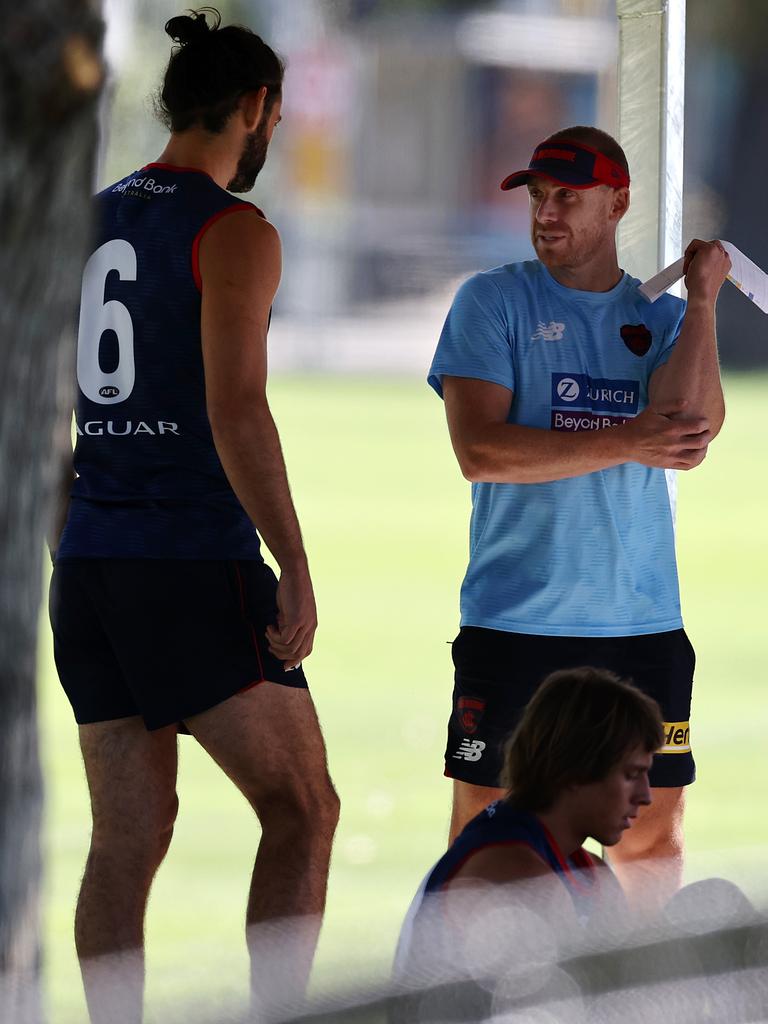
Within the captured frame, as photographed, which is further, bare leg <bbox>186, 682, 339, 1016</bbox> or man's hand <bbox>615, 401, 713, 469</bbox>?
man's hand <bbox>615, 401, 713, 469</bbox>

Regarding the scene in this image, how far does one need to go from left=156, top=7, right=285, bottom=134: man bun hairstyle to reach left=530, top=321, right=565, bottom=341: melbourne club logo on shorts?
71 centimetres

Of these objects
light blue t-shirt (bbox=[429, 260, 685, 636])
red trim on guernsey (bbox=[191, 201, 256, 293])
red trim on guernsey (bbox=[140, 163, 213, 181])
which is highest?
red trim on guernsey (bbox=[140, 163, 213, 181])

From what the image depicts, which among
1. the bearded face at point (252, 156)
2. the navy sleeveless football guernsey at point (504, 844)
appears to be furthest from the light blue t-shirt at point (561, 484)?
the navy sleeveless football guernsey at point (504, 844)

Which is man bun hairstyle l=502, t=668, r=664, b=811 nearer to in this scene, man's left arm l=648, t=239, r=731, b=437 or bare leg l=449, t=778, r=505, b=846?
bare leg l=449, t=778, r=505, b=846

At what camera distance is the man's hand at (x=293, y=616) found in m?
2.71

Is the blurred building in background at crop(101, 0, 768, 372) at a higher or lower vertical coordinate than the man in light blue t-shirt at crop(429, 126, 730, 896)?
higher

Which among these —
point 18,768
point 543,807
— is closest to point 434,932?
point 18,768

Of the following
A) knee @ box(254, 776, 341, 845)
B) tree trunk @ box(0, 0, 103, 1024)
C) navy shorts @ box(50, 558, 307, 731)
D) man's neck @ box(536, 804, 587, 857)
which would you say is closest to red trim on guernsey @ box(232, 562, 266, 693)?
navy shorts @ box(50, 558, 307, 731)

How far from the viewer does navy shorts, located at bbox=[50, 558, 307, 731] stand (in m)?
2.72

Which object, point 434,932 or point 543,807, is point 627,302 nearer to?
point 543,807

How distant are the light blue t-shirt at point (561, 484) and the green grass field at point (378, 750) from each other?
697mm

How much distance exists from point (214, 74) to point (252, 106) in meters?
0.08

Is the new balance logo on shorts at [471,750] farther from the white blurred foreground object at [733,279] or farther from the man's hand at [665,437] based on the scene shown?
the white blurred foreground object at [733,279]

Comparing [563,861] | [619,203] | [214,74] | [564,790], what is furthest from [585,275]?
[563,861]
